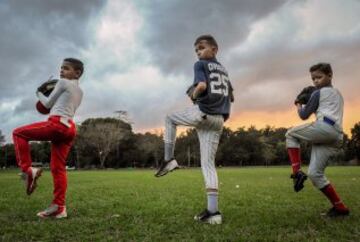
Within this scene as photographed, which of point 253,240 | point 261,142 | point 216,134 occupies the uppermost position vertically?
point 261,142

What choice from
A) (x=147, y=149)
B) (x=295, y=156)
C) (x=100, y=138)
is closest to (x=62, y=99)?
(x=295, y=156)

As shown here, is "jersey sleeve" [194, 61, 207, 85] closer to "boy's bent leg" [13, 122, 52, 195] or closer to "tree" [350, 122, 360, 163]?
"boy's bent leg" [13, 122, 52, 195]

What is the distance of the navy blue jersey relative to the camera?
17.1 feet

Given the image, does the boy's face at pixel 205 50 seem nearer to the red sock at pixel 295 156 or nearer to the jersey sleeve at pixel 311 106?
the jersey sleeve at pixel 311 106

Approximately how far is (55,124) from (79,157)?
268 feet

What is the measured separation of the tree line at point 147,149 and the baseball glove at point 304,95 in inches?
2897

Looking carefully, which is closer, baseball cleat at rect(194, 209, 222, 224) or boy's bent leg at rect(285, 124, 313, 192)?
baseball cleat at rect(194, 209, 222, 224)

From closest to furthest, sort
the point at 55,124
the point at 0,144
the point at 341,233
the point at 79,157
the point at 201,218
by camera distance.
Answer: the point at 341,233, the point at 201,218, the point at 55,124, the point at 79,157, the point at 0,144

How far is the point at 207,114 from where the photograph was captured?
526 cm

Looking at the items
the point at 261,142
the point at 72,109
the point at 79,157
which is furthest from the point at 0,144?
the point at 72,109

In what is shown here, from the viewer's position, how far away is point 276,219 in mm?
5363

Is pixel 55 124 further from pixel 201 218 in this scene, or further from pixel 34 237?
pixel 201 218

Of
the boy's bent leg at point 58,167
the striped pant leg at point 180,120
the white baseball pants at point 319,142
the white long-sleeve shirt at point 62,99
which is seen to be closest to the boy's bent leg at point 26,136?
the white long-sleeve shirt at point 62,99

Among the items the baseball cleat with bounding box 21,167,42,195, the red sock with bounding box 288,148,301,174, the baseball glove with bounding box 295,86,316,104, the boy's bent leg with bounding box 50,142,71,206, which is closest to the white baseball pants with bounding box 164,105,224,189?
the red sock with bounding box 288,148,301,174
